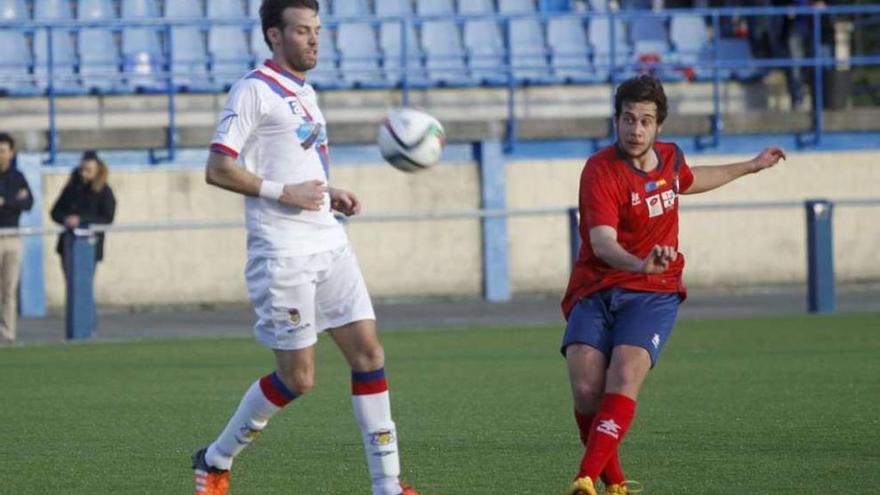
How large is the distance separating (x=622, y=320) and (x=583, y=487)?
2.71 ft

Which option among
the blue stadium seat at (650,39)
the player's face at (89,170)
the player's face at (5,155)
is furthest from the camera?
the blue stadium seat at (650,39)

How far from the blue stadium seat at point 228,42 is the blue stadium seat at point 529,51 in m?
3.73

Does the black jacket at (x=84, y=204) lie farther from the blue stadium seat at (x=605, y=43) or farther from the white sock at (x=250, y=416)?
the white sock at (x=250, y=416)

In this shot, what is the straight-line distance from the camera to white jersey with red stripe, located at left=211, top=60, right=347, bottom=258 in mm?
7457

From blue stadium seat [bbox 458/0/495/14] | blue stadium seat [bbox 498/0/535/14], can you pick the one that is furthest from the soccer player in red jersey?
blue stadium seat [bbox 498/0/535/14]

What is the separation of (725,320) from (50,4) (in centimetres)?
1087

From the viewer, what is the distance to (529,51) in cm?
2595

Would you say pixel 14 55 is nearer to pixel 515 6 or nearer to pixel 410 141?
pixel 515 6

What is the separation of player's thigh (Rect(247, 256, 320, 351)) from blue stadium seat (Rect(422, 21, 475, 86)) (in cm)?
1693

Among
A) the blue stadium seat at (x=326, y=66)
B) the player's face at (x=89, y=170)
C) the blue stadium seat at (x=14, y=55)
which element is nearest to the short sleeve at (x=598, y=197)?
the player's face at (x=89, y=170)

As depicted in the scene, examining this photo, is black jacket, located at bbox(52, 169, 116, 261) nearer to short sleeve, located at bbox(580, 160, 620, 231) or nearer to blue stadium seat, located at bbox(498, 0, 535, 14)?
blue stadium seat, located at bbox(498, 0, 535, 14)

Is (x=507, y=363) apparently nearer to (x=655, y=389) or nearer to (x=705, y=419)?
(x=655, y=389)

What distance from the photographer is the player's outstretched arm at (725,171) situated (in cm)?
809

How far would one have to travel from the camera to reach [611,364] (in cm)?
749
